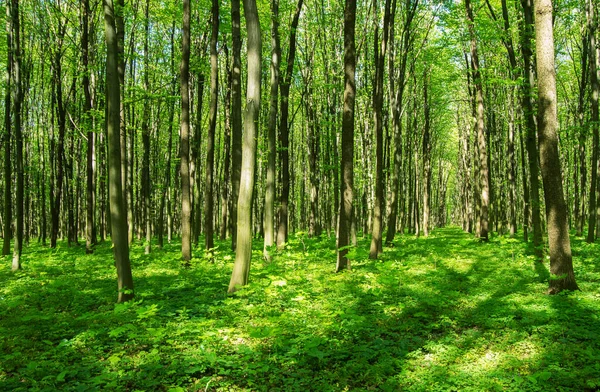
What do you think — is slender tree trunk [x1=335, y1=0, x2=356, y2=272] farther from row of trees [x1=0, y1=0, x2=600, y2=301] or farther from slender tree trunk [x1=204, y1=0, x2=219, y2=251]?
slender tree trunk [x1=204, y1=0, x2=219, y2=251]

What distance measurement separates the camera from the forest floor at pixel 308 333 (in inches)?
177

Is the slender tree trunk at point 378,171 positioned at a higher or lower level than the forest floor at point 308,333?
higher

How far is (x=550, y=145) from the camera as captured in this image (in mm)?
7234

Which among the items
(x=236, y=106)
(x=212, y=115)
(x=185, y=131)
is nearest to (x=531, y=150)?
(x=236, y=106)

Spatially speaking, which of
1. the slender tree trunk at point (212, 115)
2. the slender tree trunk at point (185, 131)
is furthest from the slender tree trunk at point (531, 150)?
the slender tree trunk at point (185, 131)

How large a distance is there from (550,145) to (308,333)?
231 inches

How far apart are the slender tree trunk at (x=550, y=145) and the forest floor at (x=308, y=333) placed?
948 millimetres

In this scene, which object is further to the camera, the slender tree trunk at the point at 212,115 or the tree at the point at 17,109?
the slender tree trunk at the point at 212,115

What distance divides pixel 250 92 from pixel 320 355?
5603mm

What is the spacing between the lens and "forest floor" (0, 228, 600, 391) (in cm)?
450

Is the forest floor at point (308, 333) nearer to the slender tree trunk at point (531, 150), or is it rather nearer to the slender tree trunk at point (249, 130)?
the slender tree trunk at point (249, 130)

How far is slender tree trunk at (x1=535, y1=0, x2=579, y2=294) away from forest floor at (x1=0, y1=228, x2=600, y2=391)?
3.11 ft

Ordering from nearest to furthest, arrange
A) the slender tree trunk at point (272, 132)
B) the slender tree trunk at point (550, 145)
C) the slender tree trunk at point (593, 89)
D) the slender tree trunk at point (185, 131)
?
the slender tree trunk at point (550, 145) < the slender tree trunk at point (185, 131) < the slender tree trunk at point (272, 132) < the slender tree trunk at point (593, 89)

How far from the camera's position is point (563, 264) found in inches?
289
